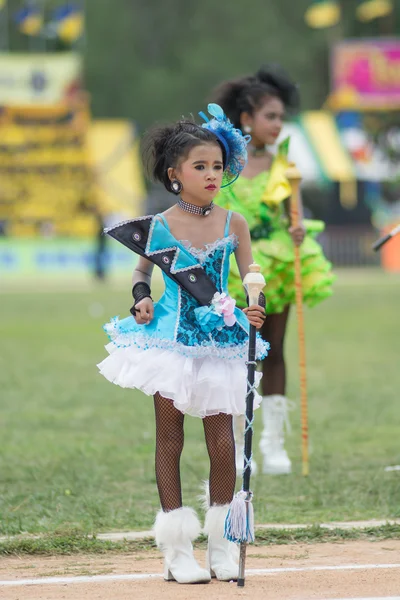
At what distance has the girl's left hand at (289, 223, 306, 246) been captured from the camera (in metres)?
7.72

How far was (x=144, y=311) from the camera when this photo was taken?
5359 millimetres

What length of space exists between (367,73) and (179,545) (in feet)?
146

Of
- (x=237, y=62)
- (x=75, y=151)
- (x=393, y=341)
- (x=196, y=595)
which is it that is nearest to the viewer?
(x=196, y=595)

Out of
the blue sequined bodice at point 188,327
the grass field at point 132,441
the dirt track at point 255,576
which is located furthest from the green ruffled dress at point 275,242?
the dirt track at point 255,576

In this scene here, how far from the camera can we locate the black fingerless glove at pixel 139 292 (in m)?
5.41

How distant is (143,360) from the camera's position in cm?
530

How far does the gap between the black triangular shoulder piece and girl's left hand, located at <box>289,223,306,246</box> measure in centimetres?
236

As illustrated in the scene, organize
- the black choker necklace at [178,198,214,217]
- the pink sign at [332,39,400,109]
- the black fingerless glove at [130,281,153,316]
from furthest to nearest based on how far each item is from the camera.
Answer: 1. the pink sign at [332,39,400,109]
2. the black choker necklace at [178,198,214,217]
3. the black fingerless glove at [130,281,153,316]

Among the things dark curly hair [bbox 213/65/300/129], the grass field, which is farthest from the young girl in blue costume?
dark curly hair [bbox 213/65/300/129]

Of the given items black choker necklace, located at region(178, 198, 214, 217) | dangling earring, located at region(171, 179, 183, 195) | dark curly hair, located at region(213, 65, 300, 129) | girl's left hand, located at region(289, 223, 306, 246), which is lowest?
black choker necklace, located at region(178, 198, 214, 217)

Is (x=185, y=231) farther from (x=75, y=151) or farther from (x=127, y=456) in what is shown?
(x=75, y=151)

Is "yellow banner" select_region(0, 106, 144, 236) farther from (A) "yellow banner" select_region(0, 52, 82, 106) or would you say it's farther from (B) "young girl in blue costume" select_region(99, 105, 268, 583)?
(B) "young girl in blue costume" select_region(99, 105, 268, 583)

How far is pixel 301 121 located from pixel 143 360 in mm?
43343

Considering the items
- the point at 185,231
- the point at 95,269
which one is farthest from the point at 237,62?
the point at 185,231
